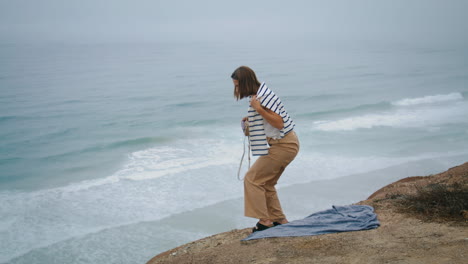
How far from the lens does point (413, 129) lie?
1983 cm

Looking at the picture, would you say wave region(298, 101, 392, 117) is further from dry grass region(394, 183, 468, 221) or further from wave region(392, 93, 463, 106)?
dry grass region(394, 183, 468, 221)

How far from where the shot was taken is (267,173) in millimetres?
5266

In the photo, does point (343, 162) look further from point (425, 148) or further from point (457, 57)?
point (457, 57)

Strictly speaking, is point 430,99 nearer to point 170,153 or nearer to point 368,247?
point 170,153

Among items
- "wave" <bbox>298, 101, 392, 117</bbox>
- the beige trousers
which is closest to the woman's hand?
the beige trousers

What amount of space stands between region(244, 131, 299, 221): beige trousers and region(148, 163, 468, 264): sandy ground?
0.40m

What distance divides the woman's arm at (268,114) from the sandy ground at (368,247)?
132cm

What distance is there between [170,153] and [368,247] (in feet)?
44.3

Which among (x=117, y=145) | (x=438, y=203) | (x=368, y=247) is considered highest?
(x=117, y=145)

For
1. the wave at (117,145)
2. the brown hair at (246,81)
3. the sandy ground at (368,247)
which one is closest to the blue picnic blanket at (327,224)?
the sandy ground at (368,247)

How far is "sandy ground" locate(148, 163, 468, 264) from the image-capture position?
4281 mm

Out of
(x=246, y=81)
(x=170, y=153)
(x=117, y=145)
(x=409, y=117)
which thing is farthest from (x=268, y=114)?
(x=409, y=117)

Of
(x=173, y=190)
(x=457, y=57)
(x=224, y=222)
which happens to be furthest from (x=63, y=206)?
(x=457, y=57)

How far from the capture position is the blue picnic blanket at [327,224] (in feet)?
17.2
